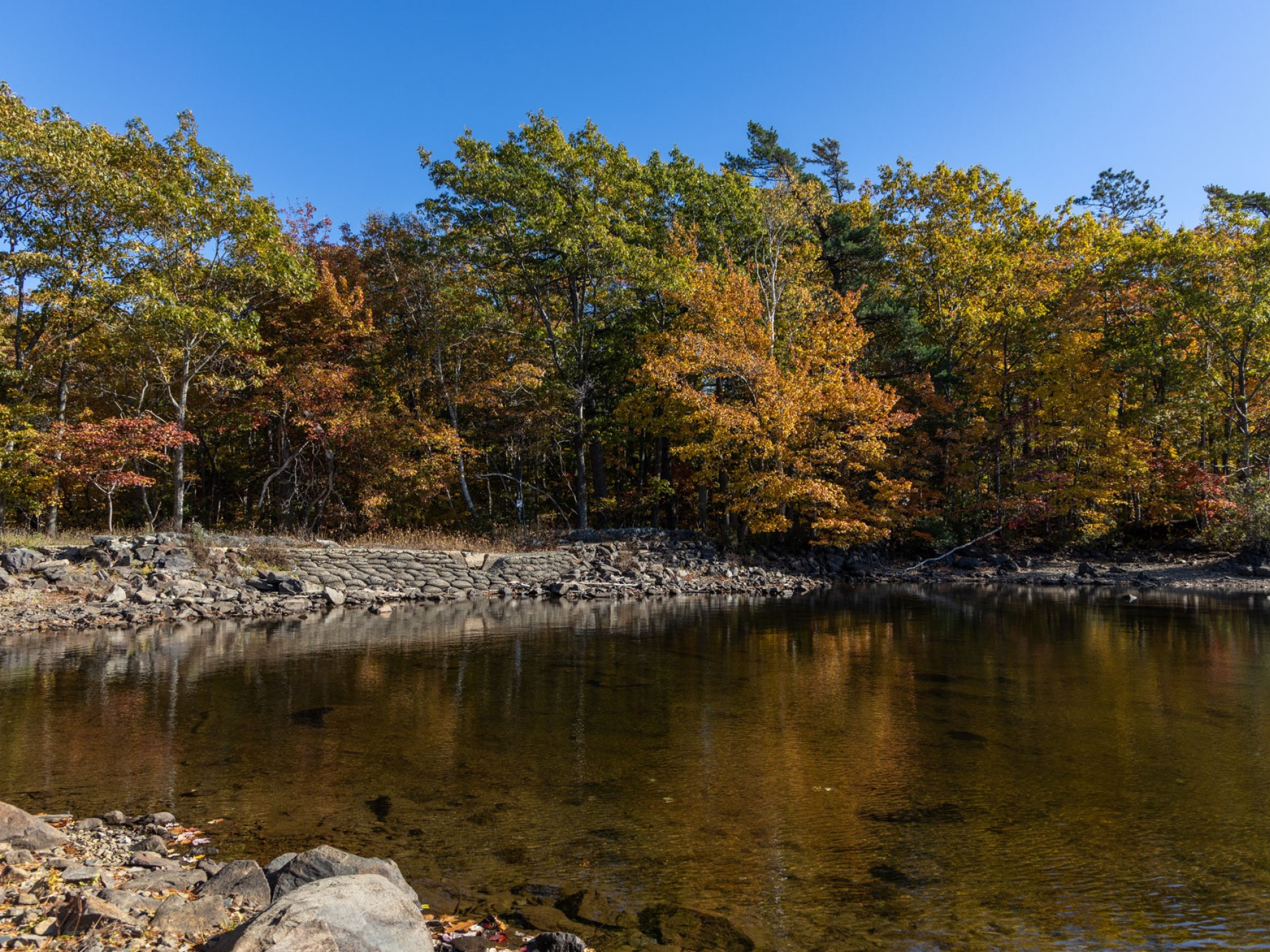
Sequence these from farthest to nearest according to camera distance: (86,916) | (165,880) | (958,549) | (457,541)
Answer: (958,549) < (457,541) < (165,880) < (86,916)

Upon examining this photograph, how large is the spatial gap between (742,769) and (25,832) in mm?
4883

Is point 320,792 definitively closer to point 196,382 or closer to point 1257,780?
point 1257,780

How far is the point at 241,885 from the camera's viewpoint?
385cm

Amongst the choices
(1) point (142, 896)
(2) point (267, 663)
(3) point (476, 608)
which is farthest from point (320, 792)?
(3) point (476, 608)

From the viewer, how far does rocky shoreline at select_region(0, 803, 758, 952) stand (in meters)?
3.10

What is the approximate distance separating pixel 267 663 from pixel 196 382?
16478mm

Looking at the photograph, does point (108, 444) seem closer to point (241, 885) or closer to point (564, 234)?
point (564, 234)

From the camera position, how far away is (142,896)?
3.66 meters

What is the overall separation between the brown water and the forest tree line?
40.8ft

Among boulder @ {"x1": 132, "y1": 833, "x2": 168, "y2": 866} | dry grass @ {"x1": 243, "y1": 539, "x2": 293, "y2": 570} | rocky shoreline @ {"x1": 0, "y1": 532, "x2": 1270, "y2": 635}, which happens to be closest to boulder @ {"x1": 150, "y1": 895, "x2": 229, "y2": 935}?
boulder @ {"x1": 132, "y1": 833, "x2": 168, "y2": 866}

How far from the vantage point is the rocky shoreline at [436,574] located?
15273 mm

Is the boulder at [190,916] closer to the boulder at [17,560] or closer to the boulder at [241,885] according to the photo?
the boulder at [241,885]

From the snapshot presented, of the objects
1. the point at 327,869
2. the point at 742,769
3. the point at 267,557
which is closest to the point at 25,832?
the point at 327,869

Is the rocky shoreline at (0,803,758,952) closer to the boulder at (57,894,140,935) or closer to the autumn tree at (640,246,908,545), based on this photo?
the boulder at (57,894,140,935)
